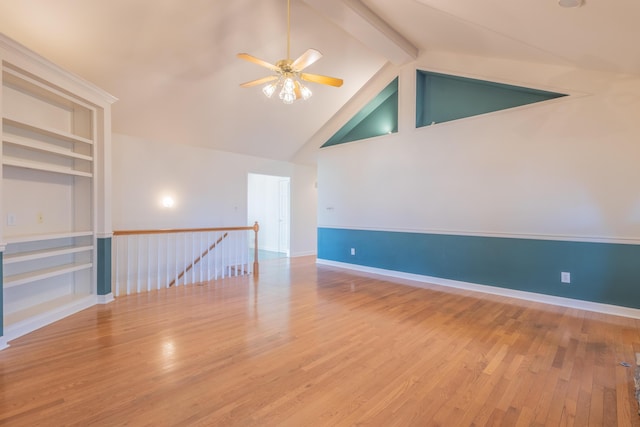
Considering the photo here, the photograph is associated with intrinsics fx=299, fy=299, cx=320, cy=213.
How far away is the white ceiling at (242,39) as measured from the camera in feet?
9.62

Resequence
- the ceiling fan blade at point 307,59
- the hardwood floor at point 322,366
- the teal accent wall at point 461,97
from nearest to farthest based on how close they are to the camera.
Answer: the hardwood floor at point 322,366, the ceiling fan blade at point 307,59, the teal accent wall at point 461,97

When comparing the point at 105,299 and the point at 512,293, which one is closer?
the point at 105,299

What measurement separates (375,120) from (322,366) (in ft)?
16.7

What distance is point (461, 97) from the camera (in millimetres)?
4914

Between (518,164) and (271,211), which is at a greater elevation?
(518,164)

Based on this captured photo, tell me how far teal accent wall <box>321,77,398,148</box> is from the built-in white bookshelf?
14.3ft

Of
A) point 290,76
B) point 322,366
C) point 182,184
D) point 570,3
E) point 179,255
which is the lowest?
point 322,366

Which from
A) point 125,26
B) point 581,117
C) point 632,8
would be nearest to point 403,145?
point 581,117

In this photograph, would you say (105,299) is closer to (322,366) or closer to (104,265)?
(104,265)

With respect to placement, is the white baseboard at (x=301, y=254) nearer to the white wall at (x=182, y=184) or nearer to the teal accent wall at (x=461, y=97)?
the white wall at (x=182, y=184)

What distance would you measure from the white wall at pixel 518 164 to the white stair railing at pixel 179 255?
8.70 ft

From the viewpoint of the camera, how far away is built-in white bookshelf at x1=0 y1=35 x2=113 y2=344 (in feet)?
9.66

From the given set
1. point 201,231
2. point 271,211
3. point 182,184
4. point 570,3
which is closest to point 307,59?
point 570,3

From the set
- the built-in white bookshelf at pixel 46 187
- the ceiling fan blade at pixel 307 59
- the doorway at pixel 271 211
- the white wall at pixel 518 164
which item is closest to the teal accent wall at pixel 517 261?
the white wall at pixel 518 164
